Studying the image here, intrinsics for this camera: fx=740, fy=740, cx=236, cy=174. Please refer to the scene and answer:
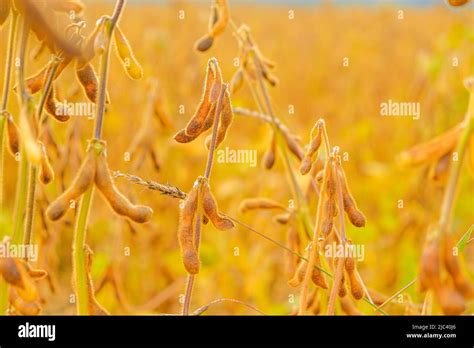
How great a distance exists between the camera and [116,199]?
72cm

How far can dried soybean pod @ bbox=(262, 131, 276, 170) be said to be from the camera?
1.22m

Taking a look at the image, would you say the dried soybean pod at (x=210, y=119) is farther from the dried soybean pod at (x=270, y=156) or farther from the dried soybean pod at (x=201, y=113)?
the dried soybean pod at (x=270, y=156)

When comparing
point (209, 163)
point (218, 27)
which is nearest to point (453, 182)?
point (209, 163)

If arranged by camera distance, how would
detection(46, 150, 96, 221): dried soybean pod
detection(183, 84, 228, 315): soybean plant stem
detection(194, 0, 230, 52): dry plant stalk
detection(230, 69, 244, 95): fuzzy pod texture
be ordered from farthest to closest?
1. detection(230, 69, 244, 95): fuzzy pod texture
2. detection(194, 0, 230, 52): dry plant stalk
3. detection(183, 84, 228, 315): soybean plant stem
4. detection(46, 150, 96, 221): dried soybean pod

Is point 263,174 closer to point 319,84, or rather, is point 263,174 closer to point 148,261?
point 148,261

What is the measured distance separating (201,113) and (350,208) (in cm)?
21

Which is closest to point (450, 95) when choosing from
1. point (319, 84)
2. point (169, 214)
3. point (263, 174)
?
point (263, 174)

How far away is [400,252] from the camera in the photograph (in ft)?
8.98

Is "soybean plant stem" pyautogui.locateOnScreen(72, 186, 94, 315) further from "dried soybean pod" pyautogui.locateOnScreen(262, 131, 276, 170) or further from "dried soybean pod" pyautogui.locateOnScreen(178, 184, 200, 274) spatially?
"dried soybean pod" pyautogui.locateOnScreen(262, 131, 276, 170)

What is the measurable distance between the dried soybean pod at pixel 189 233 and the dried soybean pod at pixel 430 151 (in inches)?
11.1

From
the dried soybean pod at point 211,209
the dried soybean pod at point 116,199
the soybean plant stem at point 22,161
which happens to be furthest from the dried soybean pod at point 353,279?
the soybean plant stem at point 22,161

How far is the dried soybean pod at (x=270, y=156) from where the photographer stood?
122 centimetres

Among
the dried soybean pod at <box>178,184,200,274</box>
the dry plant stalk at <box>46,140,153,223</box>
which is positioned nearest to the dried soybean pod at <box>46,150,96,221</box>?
the dry plant stalk at <box>46,140,153,223</box>
